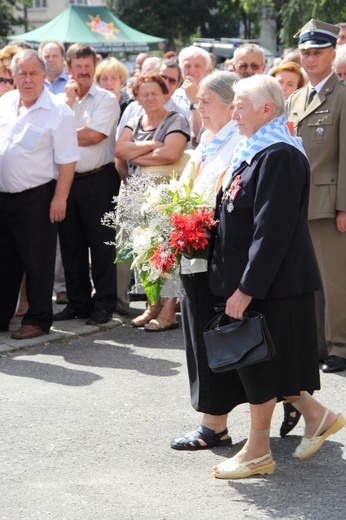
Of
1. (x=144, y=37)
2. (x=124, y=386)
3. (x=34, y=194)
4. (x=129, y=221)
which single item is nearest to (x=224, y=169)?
(x=129, y=221)

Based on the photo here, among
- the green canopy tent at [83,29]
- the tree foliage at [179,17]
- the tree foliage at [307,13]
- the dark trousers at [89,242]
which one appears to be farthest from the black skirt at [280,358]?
the tree foliage at [179,17]

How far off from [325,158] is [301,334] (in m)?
2.20

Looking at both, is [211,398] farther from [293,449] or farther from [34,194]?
[34,194]

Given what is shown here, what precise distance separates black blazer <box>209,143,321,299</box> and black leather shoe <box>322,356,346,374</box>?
2.02 meters

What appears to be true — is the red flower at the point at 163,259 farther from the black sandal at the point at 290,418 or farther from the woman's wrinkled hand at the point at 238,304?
the black sandal at the point at 290,418

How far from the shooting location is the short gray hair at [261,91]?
15.2 feet

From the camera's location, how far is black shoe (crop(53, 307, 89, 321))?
845 centimetres

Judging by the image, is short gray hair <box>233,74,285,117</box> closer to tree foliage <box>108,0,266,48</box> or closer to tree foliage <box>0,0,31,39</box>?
tree foliage <box>0,0,31,39</box>

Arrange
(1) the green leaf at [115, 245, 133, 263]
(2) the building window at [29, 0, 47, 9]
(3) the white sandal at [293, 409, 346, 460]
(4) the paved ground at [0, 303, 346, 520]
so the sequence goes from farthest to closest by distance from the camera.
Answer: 1. (2) the building window at [29, 0, 47, 9]
2. (1) the green leaf at [115, 245, 133, 263]
3. (3) the white sandal at [293, 409, 346, 460]
4. (4) the paved ground at [0, 303, 346, 520]

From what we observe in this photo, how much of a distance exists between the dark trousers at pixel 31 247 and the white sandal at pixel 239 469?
3275 mm

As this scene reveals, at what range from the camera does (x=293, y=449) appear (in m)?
5.25

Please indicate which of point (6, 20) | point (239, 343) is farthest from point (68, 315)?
point (6, 20)

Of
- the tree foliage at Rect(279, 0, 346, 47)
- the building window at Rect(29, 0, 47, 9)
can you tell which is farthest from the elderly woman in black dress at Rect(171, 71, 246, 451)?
the building window at Rect(29, 0, 47, 9)

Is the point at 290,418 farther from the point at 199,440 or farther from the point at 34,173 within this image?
the point at 34,173
